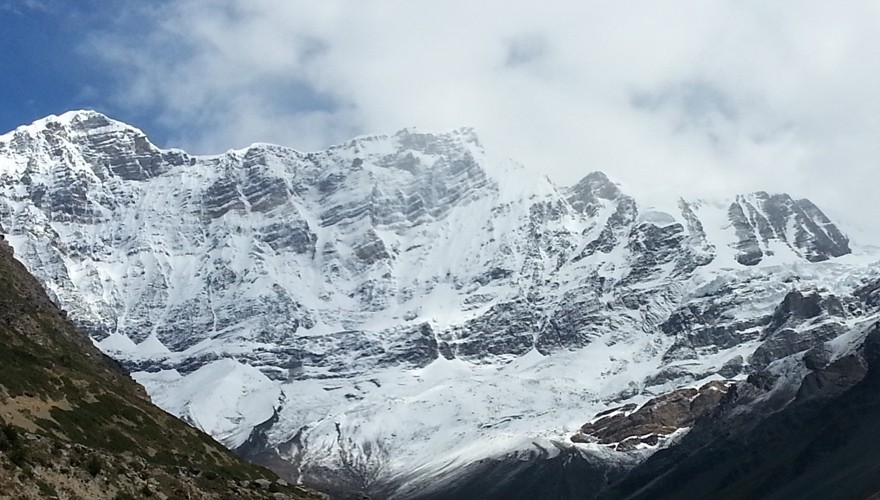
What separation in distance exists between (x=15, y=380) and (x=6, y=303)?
29.4m

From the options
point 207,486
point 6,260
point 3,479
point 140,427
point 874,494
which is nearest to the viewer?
point 3,479

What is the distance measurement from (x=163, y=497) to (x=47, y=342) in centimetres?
4487

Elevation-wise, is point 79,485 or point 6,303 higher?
point 6,303

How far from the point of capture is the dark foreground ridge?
181 feet

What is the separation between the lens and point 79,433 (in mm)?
74500

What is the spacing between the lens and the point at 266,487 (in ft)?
257

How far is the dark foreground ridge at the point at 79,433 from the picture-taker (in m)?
55.1

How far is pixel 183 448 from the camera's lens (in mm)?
90875

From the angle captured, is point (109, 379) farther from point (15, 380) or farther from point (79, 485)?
point (79, 485)

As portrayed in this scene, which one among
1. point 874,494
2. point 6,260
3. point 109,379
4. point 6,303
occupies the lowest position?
point 874,494

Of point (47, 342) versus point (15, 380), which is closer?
point (15, 380)

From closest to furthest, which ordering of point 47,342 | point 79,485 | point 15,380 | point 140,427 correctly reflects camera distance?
point 79,485 → point 15,380 → point 140,427 → point 47,342

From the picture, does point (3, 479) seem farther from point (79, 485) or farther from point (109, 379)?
point (109, 379)

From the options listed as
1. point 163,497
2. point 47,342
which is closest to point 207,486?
point 163,497
